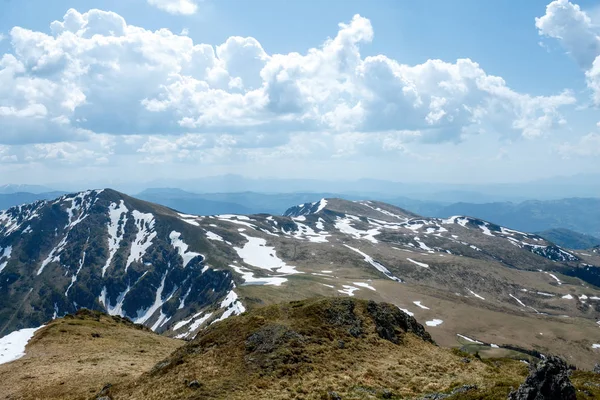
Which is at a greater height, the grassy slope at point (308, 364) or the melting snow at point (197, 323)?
the grassy slope at point (308, 364)

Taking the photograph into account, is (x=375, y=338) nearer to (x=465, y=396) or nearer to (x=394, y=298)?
(x=465, y=396)

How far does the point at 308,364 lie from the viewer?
97.5 feet

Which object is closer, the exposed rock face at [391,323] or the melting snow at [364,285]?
the exposed rock face at [391,323]

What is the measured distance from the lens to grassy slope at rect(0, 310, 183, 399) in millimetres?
34438

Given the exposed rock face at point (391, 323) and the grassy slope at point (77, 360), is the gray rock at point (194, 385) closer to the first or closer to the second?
the grassy slope at point (77, 360)

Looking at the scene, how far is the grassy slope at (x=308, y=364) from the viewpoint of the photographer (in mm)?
26578

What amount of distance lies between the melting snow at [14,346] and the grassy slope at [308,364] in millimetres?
25106

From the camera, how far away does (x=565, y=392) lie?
20.6 metres

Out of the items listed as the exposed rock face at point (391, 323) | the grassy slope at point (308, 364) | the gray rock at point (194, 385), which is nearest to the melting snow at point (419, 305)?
the exposed rock face at point (391, 323)

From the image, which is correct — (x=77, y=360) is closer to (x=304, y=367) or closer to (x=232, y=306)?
(x=304, y=367)

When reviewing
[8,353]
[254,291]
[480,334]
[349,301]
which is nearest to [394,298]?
[480,334]

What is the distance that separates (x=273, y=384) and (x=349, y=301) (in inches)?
626

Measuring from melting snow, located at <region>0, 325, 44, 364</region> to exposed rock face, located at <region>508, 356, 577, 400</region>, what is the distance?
173 feet

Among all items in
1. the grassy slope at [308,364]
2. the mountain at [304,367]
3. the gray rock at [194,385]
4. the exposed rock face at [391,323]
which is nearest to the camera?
the mountain at [304,367]
